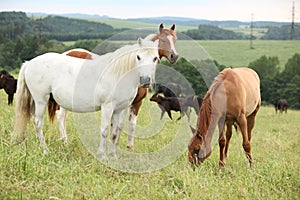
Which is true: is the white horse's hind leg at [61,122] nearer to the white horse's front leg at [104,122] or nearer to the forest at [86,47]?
the white horse's front leg at [104,122]

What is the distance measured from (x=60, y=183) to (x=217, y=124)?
243 centimetres

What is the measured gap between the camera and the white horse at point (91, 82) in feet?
18.6

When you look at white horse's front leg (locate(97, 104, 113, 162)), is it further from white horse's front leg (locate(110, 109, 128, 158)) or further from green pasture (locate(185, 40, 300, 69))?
green pasture (locate(185, 40, 300, 69))

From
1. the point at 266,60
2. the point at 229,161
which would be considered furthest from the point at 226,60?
the point at 229,161

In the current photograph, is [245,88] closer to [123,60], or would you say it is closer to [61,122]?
[123,60]

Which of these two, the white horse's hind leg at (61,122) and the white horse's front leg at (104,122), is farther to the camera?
the white horse's hind leg at (61,122)

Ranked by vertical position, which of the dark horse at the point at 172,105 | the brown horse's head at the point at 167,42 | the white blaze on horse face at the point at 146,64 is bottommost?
the dark horse at the point at 172,105

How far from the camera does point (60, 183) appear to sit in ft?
13.6

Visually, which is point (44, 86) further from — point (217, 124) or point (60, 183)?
point (217, 124)

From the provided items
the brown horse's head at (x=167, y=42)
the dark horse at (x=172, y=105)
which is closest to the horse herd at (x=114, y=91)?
the brown horse's head at (x=167, y=42)

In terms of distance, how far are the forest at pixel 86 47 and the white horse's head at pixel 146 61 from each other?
13.4 feet

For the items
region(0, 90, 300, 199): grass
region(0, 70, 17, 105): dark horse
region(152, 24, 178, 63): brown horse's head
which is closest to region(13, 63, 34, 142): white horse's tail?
region(0, 90, 300, 199): grass

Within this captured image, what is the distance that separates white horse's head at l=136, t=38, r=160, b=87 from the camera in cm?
528

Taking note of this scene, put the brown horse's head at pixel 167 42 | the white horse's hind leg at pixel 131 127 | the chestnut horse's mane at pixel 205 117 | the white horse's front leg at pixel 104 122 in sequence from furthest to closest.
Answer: the white horse's hind leg at pixel 131 127 → the brown horse's head at pixel 167 42 → the white horse's front leg at pixel 104 122 → the chestnut horse's mane at pixel 205 117
